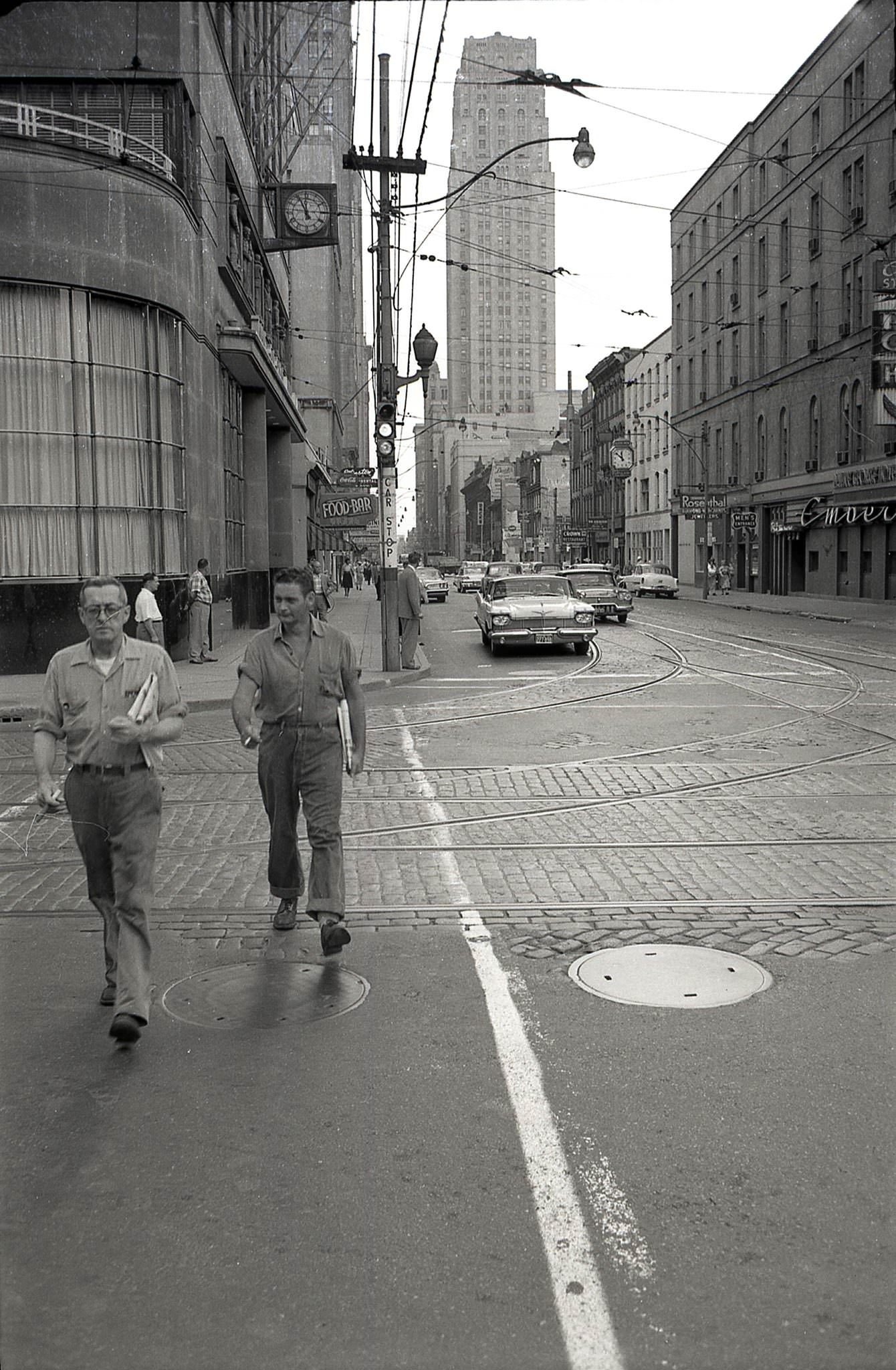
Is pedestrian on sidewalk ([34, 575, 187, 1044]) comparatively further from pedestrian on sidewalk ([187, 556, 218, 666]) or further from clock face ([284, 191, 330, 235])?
clock face ([284, 191, 330, 235])

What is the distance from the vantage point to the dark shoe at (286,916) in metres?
6.34

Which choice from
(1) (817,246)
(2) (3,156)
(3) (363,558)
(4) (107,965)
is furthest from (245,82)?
(3) (363,558)

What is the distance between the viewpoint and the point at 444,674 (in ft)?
67.2

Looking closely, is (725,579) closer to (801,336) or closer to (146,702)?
(801,336)

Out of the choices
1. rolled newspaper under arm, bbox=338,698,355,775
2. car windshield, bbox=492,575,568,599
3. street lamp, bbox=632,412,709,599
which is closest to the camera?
rolled newspaper under arm, bbox=338,698,355,775

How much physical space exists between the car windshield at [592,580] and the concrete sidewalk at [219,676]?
568cm

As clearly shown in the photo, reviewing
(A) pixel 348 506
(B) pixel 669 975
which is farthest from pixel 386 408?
(B) pixel 669 975

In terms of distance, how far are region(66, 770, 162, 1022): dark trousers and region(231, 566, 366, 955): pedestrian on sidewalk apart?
3.23 ft

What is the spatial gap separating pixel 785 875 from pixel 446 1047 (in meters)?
3.28

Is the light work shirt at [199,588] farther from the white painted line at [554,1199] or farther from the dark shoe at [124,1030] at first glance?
the dark shoe at [124,1030]

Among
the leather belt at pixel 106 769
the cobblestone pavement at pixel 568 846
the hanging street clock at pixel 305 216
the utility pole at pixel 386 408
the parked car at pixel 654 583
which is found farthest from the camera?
the parked car at pixel 654 583

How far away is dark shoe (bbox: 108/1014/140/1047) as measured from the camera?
187 inches

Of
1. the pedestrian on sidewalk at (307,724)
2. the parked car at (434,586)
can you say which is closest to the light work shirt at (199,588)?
the pedestrian on sidewalk at (307,724)

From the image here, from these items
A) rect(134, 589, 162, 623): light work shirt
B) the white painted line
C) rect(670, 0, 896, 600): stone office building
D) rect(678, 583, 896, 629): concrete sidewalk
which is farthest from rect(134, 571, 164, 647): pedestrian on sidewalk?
rect(670, 0, 896, 600): stone office building
